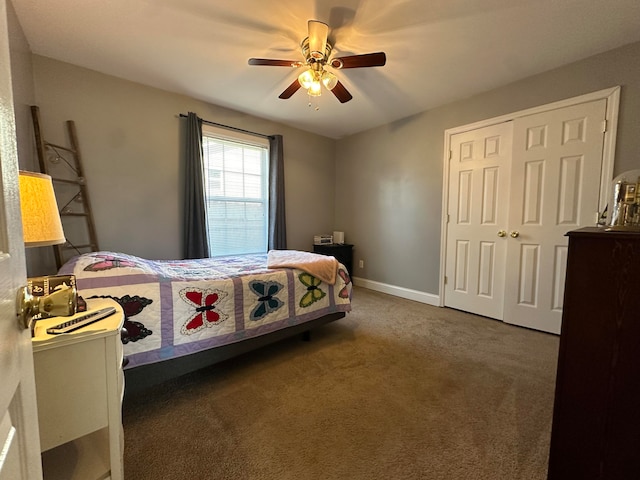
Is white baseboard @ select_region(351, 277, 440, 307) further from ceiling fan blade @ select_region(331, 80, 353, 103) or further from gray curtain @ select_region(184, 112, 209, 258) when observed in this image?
ceiling fan blade @ select_region(331, 80, 353, 103)

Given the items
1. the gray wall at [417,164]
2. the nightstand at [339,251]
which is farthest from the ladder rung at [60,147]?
the gray wall at [417,164]

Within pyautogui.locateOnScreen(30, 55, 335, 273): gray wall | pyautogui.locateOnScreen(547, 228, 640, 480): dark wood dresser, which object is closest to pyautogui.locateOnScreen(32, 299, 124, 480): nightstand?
pyautogui.locateOnScreen(547, 228, 640, 480): dark wood dresser

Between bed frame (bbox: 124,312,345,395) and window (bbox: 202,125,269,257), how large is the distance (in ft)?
5.47

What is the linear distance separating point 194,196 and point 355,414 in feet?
8.91

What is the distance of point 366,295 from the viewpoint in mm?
3980

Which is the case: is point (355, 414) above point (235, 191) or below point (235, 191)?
below

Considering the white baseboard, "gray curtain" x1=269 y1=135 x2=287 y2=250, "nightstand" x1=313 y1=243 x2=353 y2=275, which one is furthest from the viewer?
"nightstand" x1=313 y1=243 x2=353 y2=275

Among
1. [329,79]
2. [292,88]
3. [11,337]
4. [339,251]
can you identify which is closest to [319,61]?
[329,79]

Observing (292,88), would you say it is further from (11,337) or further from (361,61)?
(11,337)

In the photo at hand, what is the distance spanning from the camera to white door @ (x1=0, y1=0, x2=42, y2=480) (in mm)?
428

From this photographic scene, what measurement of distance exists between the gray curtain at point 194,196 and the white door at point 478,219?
9.83 ft

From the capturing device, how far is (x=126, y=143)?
110 inches

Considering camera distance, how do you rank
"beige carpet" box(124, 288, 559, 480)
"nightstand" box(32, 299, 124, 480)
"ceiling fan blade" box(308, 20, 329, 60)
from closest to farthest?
1. "nightstand" box(32, 299, 124, 480)
2. "beige carpet" box(124, 288, 559, 480)
3. "ceiling fan blade" box(308, 20, 329, 60)

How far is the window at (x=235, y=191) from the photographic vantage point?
3.43 meters
